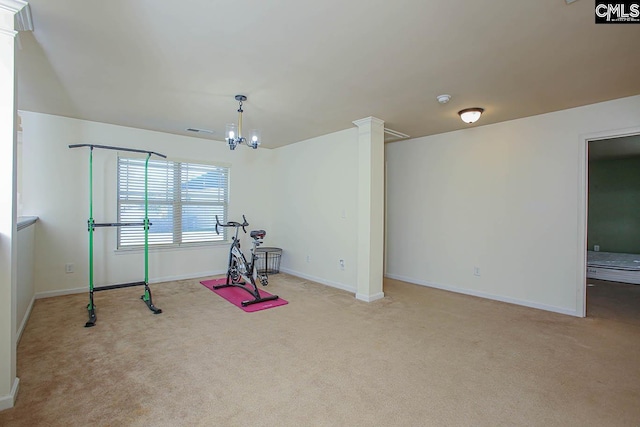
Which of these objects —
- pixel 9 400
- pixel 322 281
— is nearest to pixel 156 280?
pixel 322 281

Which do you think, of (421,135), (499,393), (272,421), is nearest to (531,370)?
(499,393)

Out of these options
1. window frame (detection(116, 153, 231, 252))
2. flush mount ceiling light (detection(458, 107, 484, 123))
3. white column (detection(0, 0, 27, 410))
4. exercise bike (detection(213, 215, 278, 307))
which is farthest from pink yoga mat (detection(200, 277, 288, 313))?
flush mount ceiling light (detection(458, 107, 484, 123))

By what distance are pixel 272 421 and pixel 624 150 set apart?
24.3ft

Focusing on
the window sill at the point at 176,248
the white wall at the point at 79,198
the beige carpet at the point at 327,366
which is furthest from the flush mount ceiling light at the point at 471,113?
the window sill at the point at 176,248

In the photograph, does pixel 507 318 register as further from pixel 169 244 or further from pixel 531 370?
pixel 169 244

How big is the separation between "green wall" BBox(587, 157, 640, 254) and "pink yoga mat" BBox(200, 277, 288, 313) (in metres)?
7.30

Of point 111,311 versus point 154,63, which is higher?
point 154,63

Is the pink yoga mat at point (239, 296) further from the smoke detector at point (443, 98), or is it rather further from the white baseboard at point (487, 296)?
the smoke detector at point (443, 98)

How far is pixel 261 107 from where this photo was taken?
12.2 ft

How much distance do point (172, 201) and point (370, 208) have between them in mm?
3259

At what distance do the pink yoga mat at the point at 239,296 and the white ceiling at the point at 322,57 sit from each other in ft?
7.97

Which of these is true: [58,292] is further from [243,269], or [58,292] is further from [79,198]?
[243,269]

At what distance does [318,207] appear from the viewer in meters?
5.31

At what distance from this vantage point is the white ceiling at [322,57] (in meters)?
1.93
